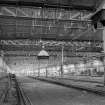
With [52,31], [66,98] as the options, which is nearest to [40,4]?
[66,98]

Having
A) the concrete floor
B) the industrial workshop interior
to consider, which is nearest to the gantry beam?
the industrial workshop interior

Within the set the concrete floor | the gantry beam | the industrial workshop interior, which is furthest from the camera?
the gantry beam

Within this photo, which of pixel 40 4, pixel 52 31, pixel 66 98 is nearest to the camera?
pixel 66 98

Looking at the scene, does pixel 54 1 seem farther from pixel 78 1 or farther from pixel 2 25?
pixel 2 25

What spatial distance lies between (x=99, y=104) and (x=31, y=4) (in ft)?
21.8

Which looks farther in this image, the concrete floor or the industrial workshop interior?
the industrial workshop interior

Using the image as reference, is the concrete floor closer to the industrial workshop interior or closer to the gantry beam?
the industrial workshop interior

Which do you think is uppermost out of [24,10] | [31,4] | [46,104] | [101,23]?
[24,10]

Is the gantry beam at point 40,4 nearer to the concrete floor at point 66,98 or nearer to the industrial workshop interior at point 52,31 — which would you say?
the industrial workshop interior at point 52,31

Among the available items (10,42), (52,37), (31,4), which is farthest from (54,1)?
(10,42)

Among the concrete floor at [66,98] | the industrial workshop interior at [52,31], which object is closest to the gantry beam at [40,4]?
the industrial workshop interior at [52,31]

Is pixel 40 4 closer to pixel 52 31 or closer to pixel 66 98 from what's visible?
pixel 66 98

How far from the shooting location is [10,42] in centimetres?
3162

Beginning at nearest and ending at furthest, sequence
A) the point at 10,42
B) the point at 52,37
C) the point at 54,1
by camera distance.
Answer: the point at 54,1, the point at 52,37, the point at 10,42
